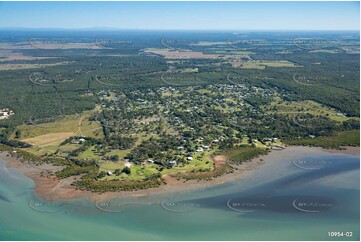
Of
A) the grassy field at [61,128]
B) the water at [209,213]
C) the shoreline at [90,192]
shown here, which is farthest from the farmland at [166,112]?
the water at [209,213]

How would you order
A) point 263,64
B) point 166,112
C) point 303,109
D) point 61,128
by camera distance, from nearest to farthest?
1. point 61,128
2. point 166,112
3. point 303,109
4. point 263,64

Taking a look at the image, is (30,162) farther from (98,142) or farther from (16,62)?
(16,62)

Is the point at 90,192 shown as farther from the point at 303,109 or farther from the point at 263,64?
the point at 263,64

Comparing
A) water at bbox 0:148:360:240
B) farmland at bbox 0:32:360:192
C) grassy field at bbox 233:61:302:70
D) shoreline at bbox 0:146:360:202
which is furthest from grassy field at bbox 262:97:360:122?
grassy field at bbox 233:61:302:70

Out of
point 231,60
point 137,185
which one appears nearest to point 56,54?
point 231,60

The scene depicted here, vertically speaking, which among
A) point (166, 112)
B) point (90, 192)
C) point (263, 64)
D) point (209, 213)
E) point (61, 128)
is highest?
point (263, 64)

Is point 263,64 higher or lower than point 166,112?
higher

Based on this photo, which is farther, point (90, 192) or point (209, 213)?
point (90, 192)

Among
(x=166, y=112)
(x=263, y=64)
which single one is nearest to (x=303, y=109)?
(x=166, y=112)
